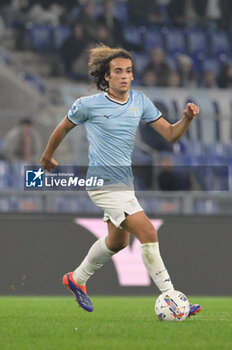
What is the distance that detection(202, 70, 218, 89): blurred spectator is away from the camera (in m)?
16.4

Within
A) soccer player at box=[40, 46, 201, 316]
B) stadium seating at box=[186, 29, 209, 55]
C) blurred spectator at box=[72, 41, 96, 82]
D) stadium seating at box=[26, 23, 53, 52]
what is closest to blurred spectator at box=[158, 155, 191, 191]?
blurred spectator at box=[72, 41, 96, 82]

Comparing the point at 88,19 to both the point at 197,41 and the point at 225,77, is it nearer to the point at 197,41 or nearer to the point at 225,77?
the point at 197,41

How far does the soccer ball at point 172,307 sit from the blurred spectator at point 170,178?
17.9ft

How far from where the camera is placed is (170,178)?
1114 cm

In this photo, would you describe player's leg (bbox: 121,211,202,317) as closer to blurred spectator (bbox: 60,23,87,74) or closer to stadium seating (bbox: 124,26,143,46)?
blurred spectator (bbox: 60,23,87,74)

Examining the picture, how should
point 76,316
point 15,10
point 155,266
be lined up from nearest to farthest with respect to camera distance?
1. point 155,266
2. point 76,316
3. point 15,10

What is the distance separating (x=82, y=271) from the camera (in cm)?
620

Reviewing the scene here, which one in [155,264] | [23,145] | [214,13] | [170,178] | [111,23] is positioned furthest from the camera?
[214,13]

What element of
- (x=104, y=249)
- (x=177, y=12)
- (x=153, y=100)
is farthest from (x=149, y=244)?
(x=177, y=12)

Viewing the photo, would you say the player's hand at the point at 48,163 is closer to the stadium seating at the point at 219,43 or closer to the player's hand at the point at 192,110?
the player's hand at the point at 192,110

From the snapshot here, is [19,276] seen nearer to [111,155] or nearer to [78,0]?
[111,155]

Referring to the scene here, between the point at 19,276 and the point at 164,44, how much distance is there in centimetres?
904

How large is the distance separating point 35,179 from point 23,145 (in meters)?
6.04

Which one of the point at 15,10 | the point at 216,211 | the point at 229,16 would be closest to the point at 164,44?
the point at 229,16
